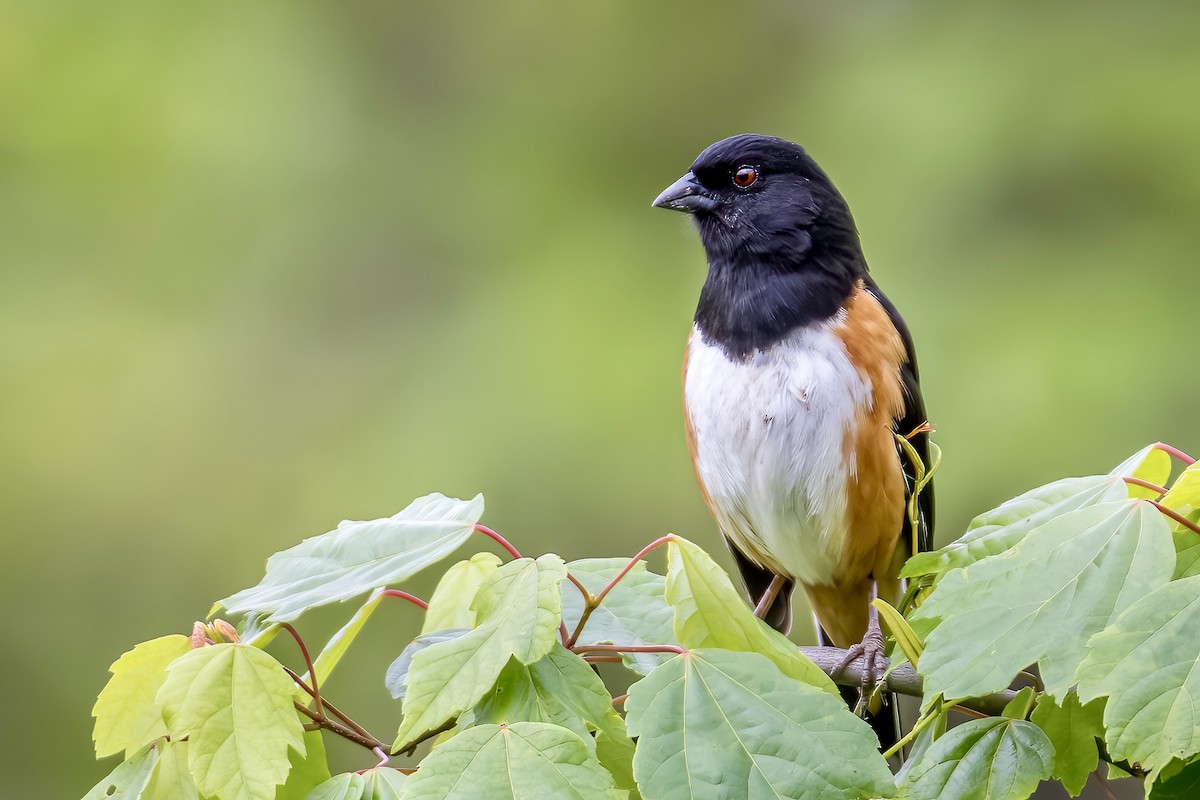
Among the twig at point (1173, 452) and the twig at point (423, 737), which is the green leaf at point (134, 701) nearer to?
the twig at point (423, 737)

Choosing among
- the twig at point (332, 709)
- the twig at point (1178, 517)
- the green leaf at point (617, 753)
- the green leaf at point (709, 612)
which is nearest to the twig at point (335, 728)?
the twig at point (332, 709)

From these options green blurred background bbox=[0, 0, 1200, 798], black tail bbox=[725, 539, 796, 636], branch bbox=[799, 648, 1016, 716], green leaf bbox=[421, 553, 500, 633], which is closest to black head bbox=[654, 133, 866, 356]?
black tail bbox=[725, 539, 796, 636]

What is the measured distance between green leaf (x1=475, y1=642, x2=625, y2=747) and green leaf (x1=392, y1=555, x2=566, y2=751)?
0.04 m

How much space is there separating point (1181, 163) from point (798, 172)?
12.2 feet

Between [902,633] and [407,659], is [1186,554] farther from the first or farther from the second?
[407,659]

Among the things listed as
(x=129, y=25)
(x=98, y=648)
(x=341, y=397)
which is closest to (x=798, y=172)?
(x=341, y=397)

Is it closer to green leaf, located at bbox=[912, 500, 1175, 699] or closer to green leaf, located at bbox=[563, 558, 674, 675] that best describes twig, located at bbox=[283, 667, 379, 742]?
green leaf, located at bbox=[563, 558, 674, 675]

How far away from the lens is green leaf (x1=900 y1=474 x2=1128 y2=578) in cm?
137

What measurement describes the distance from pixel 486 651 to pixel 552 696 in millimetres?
78

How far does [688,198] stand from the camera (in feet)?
9.52

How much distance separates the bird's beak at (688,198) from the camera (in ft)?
9.46

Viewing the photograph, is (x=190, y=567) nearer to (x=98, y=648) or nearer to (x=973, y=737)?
(x=98, y=648)

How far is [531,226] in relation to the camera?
666 cm

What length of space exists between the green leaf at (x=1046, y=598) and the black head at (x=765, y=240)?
1.42 metres
